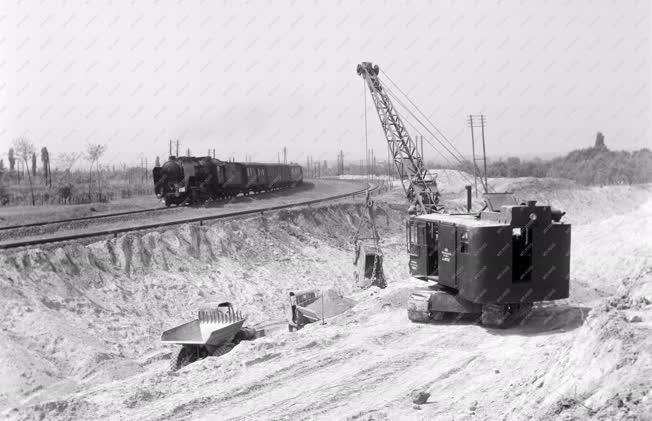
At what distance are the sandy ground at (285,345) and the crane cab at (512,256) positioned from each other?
2.82 ft

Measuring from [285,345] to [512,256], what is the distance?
495 cm

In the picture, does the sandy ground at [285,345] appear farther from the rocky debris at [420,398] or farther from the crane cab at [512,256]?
the crane cab at [512,256]

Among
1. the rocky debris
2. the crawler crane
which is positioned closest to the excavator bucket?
the crawler crane

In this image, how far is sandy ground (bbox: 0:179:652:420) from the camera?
7617 mm

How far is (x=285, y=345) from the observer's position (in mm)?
12125

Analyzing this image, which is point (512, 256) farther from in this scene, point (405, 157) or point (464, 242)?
point (405, 157)

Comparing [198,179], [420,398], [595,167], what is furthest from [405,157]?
[595,167]

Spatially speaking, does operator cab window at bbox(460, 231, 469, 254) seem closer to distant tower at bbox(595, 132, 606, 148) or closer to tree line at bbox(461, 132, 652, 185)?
tree line at bbox(461, 132, 652, 185)

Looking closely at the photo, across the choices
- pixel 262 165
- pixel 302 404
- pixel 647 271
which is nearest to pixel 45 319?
pixel 302 404

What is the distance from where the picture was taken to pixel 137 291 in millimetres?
20609

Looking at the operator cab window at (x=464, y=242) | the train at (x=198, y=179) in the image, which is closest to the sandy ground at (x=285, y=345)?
the operator cab window at (x=464, y=242)

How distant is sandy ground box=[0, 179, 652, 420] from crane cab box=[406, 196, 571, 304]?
0.86m

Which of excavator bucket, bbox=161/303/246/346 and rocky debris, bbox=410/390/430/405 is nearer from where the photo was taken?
rocky debris, bbox=410/390/430/405

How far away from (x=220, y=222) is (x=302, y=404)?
735 inches
